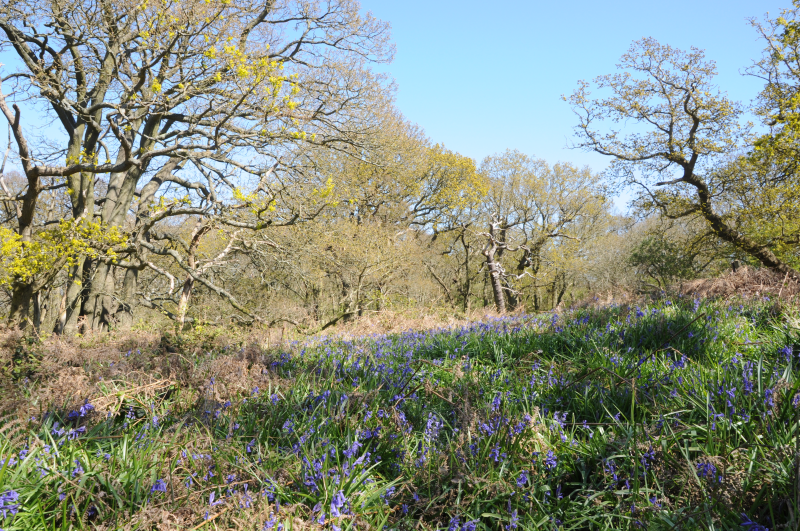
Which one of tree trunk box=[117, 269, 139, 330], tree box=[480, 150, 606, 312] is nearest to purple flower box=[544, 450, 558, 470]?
tree trunk box=[117, 269, 139, 330]

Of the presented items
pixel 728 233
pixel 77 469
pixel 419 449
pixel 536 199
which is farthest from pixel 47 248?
pixel 536 199

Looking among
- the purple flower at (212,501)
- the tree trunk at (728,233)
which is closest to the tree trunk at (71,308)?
the purple flower at (212,501)

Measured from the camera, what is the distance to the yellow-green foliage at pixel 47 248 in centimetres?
886

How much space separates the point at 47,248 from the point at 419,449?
10448 mm

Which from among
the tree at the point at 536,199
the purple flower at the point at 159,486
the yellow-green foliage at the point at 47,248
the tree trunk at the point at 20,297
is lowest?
the purple flower at the point at 159,486

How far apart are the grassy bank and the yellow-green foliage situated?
21.4 ft

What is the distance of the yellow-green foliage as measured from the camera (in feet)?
29.1

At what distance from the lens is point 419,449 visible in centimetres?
280

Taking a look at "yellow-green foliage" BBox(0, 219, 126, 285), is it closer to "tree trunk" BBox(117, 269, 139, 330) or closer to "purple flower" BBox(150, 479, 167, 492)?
"tree trunk" BBox(117, 269, 139, 330)

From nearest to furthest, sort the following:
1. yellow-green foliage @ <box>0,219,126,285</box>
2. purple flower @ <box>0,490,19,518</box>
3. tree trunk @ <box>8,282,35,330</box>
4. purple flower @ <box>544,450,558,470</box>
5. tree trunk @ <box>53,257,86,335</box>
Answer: purple flower @ <box>0,490,19,518</box>, purple flower @ <box>544,450,558,470</box>, yellow-green foliage @ <box>0,219,126,285</box>, tree trunk @ <box>8,282,35,330</box>, tree trunk @ <box>53,257,86,335</box>

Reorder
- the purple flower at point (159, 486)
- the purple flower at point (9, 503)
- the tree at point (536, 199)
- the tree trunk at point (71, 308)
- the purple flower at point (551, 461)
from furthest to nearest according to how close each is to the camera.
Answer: the tree at point (536, 199)
the tree trunk at point (71, 308)
the purple flower at point (551, 461)
the purple flower at point (159, 486)
the purple flower at point (9, 503)

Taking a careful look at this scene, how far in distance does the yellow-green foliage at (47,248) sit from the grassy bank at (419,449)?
6.51 metres

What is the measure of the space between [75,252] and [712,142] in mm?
18796

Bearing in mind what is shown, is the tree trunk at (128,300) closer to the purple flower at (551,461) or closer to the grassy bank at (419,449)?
the grassy bank at (419,449)
